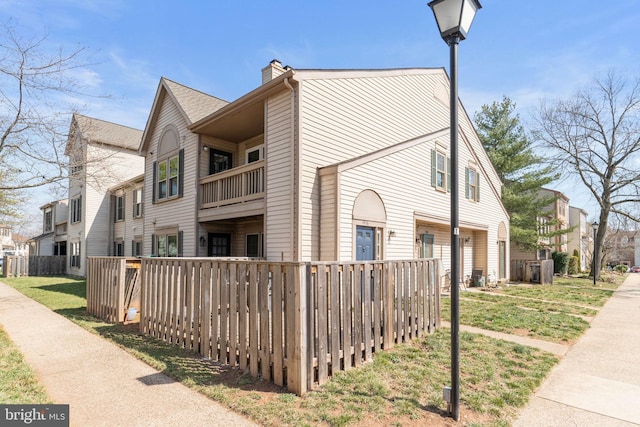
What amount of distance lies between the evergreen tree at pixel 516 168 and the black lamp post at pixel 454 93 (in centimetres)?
2408

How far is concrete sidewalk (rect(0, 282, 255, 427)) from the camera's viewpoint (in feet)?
11.8

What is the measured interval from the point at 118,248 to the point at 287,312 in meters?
21.4

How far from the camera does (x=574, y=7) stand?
7.96 metres

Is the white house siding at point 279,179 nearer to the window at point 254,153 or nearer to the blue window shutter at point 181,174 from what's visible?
the window at point 254,153

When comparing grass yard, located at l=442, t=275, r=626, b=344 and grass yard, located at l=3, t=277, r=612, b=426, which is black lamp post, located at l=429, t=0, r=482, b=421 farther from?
grass yard, located at l=442, t=275, r=626, b=344

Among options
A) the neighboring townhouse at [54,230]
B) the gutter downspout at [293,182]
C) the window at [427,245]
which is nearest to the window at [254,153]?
the gutter downspout at [293,182]

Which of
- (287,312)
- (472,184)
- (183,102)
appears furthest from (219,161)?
(472,184)

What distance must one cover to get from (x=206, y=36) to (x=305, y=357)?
35.0 ft

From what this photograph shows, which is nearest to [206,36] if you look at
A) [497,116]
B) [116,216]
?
[116,216]

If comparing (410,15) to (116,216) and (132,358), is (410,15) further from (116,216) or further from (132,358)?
(116,216)

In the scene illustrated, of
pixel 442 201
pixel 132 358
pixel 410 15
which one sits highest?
pixel 410 15

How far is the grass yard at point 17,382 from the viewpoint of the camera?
12.8 ft

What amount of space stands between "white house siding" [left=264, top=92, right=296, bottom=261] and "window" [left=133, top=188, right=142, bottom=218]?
12.6 meters

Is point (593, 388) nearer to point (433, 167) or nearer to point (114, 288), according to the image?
point (114, 288)
